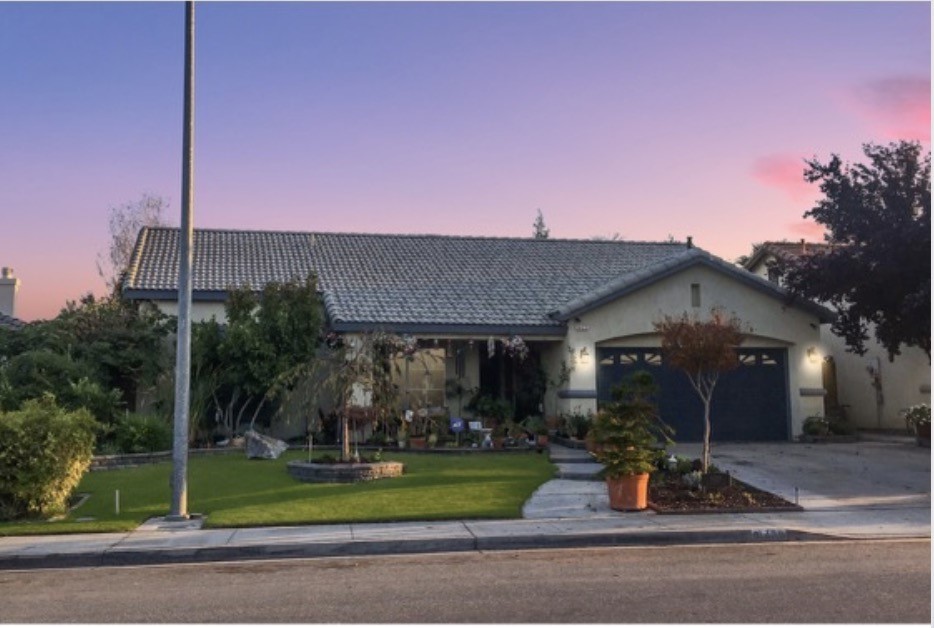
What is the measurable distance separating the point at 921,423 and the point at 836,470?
608 cm

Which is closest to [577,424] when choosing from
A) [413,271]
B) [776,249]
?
[413,271]

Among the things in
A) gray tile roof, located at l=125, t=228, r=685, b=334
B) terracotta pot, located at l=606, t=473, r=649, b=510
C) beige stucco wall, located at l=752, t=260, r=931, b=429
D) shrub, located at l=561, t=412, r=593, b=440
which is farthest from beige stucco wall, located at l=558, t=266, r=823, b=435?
terracotta pot, located at l=606, t=473, r=649, b=510

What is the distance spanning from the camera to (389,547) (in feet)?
35.6

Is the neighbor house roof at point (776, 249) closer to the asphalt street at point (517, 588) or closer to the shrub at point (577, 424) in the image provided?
the shrub at point (577, 424)

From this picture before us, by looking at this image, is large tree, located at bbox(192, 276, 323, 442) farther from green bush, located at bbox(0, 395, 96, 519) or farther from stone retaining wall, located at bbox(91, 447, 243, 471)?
green bush, located at bbox(0, 395, 96, 519)

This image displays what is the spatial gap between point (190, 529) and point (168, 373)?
1024 centimetres

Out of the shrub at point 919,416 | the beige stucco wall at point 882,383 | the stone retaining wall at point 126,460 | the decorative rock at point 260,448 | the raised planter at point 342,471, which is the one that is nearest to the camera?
the raised planter at point 342,471

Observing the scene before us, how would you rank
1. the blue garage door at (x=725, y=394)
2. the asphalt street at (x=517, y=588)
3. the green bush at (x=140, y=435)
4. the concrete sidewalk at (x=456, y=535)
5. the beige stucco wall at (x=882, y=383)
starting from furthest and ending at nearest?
the beige stucco wall at (x=882, y=383), the blue garage door at (x=725, y=394), the green bush at (x=140, y=435), the concrete sidewalk at (x=456, y=535), the asphalt street at (x=517, y=588)

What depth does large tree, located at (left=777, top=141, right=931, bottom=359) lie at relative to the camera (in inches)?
738

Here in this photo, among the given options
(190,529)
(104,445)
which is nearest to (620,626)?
(190,529)

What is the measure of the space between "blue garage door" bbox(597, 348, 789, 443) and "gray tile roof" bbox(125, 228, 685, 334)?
6.47ft

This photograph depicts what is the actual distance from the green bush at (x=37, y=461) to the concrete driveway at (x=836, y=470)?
11.2 metres

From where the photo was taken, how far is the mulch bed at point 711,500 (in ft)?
43.0

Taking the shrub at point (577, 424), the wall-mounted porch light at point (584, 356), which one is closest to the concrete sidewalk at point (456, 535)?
the shrub at point (577, 424)
